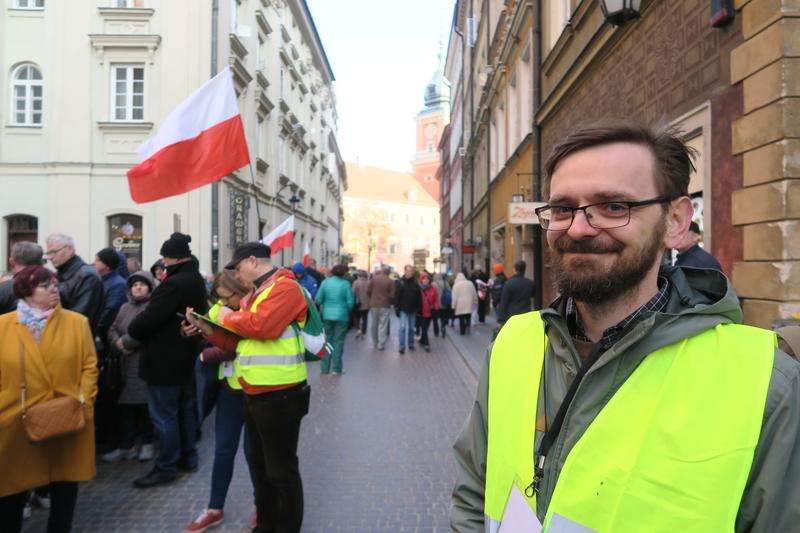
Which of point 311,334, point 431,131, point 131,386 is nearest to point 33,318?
point 311,334

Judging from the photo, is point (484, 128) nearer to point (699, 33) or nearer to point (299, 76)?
point (299, 76)

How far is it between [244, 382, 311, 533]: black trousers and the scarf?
4.43ft

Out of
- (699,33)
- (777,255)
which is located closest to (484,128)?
(699,33)

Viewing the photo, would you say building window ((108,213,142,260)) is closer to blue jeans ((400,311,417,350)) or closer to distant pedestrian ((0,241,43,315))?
blue jeans ((400,311,417,350))

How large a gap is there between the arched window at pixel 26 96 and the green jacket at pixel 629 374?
19.6 meters

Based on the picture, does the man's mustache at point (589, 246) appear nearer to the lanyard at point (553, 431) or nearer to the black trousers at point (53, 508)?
the lanyard at point (553, 431)

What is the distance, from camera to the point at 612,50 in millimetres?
8391

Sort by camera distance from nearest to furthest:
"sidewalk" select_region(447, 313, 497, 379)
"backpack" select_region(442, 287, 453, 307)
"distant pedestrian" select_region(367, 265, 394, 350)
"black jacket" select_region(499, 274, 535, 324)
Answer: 1. "sidewalk" select_region(447, 313, 497, 379)
2. "black jacket" select_region(499, 274, 535, 324)
3. "distant pedestrian" select_region(367, 265, 394, 350)
4. "backpack" select_region(442, 287, 453, 307)

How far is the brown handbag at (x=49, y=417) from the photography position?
3596mm

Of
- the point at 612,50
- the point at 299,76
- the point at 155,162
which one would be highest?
the point at 299,76

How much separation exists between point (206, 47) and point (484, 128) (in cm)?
1174

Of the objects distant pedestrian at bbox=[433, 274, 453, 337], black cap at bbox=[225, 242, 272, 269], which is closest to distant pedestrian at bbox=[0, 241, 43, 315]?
black cap at bbox=[225, 242, 272, 269]

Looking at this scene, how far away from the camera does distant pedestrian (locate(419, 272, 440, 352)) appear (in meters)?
14.6

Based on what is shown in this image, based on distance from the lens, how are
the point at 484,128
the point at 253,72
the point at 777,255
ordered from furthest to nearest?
1. the point at 484,128
2. the point at 253,72
3. the point at 777,255
